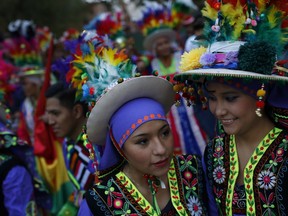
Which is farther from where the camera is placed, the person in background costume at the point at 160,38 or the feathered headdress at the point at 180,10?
the feathered headdress at the point at 180,10

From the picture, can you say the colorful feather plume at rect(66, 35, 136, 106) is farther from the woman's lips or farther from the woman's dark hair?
the woman's dark hair

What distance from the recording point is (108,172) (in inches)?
109

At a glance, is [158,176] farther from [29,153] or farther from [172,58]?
[172,58]

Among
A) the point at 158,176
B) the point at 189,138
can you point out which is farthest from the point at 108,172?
the point at 189,138

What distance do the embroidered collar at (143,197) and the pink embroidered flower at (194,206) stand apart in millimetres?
51

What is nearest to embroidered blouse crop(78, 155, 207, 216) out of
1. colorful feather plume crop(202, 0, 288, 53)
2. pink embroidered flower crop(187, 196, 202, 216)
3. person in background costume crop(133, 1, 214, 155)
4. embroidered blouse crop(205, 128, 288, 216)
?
pink embroidered flower crop(187, 196, 202, 216)

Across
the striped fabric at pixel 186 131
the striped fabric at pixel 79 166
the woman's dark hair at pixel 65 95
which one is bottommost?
the striped fabric at pixel 186 131

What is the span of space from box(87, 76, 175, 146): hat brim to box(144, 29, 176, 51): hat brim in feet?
13.4

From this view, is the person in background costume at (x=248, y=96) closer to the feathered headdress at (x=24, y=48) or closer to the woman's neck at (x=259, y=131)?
the woman's neck at (x=259, y=131)

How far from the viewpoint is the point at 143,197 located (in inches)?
102

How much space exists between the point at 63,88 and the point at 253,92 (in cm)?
217

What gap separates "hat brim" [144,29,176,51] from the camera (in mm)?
6750

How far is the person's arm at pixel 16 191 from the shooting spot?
3479 millimetres

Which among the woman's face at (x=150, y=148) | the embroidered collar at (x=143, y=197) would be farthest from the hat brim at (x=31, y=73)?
the woman's face at (x=150, y=148)
